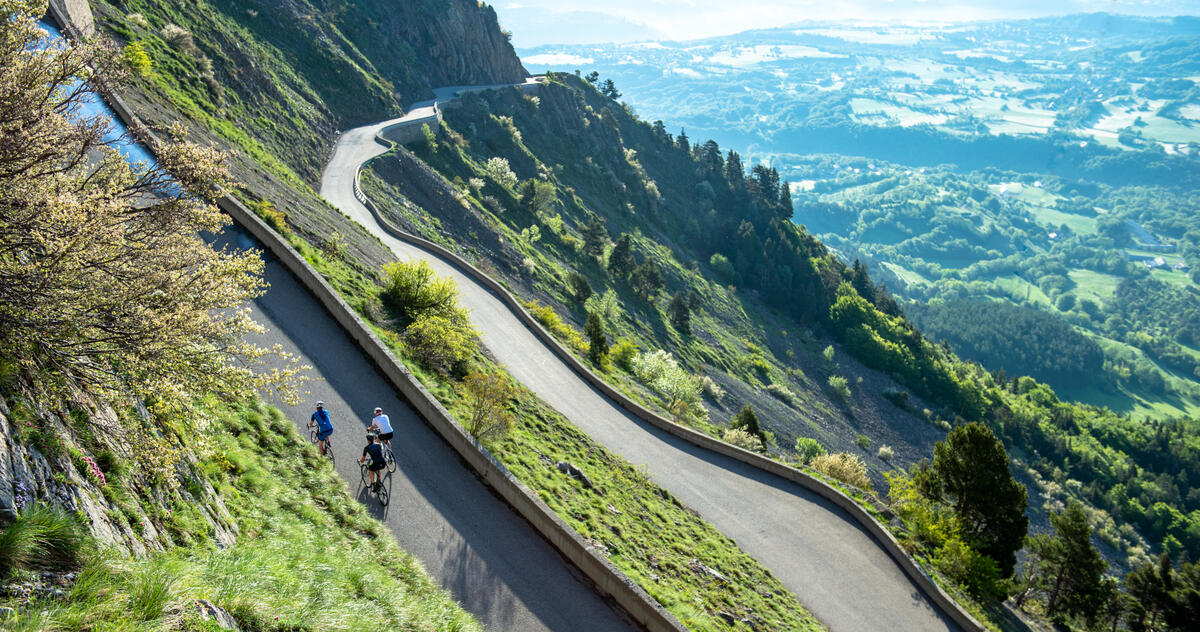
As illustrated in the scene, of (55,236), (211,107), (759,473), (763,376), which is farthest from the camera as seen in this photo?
(763,376)

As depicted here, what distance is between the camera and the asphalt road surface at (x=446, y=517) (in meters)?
14.1

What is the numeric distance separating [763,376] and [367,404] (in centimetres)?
6599

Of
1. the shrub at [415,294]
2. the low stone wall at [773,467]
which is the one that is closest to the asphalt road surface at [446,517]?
the shrub at [415,294]

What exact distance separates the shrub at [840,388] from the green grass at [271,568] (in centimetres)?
8564

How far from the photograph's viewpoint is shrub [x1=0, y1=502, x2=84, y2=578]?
589 centimetres

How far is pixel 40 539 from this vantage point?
6207 millimetres

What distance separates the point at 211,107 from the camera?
139ft

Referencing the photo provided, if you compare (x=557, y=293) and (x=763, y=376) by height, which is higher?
(x=557, y=293)

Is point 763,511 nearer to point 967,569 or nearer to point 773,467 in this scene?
point 773,467

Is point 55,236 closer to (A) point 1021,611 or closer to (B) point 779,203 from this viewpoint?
(A) point 1021,611

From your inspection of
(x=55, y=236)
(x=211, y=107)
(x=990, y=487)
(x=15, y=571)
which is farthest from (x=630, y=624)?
(x=211, y=107)

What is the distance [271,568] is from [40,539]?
10.4 feet

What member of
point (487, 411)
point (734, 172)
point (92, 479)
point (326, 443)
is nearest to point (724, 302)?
point (734, 172)

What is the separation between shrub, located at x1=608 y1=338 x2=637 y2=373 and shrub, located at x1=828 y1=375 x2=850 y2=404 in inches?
2071
